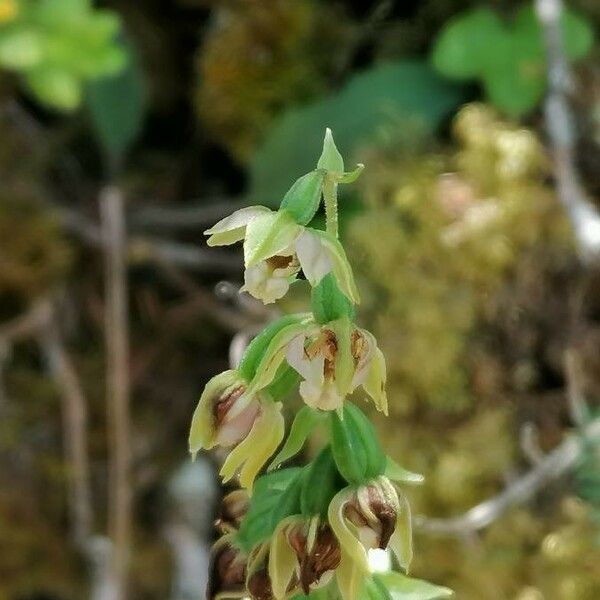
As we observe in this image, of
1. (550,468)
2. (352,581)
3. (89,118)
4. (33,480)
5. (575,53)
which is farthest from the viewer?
(89,118)

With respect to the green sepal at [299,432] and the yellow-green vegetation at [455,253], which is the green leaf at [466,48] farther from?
the green sepal at [299,432]

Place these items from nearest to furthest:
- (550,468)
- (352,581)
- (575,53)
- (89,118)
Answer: (352,581) < (550,468) < (575,53) < (89,118)

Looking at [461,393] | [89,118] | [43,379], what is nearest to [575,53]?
[461,393]

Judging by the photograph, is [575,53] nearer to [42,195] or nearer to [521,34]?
[521,34]

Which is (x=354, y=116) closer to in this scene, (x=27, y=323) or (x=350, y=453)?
(x=27, y=323)

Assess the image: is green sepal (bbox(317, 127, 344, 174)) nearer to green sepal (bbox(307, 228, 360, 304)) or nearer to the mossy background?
green sepal (bbox(307, 228, 360, 304))

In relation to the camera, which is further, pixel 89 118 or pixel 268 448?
pixel 89 118

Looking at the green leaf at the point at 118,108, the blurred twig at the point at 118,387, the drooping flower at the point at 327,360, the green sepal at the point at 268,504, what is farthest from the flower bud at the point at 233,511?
the green leaf at the point at 118,108
